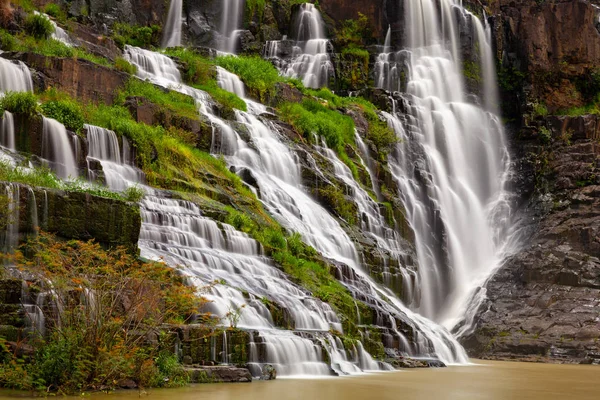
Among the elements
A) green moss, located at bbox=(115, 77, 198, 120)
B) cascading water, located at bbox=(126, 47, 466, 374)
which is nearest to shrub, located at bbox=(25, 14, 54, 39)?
cascading water, located at bbox=(126, 47, 466, 374)

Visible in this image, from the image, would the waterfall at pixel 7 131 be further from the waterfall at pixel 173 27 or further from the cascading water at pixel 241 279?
the waterfall at pixel 173 27

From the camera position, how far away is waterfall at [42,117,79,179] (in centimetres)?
1836

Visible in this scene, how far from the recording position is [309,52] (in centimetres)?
4450

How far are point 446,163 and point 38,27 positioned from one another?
20.3 m

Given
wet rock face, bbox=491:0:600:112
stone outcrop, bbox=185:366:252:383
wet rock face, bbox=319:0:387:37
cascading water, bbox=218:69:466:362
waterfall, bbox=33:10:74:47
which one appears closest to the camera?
stone outcrop, bbox=185:366:252:383

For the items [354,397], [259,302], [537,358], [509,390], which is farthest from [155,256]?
[537,358]

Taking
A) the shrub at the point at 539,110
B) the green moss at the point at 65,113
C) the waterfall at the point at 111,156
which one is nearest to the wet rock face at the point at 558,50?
the shrub at the point at 539,110

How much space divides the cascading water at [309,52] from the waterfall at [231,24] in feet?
7.69

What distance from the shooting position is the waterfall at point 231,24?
44.9 metres

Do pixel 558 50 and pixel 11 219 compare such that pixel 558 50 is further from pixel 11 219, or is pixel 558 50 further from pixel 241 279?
pixel 11 219

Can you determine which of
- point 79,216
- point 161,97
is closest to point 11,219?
point 79,216

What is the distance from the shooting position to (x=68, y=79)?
23312 millimetres

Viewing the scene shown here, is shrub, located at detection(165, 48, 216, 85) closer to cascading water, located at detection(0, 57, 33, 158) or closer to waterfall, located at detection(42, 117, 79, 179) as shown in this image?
cascading water, located at detection(0, 57, 33, 158)

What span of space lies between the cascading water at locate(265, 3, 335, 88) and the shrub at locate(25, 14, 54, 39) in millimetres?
16608
